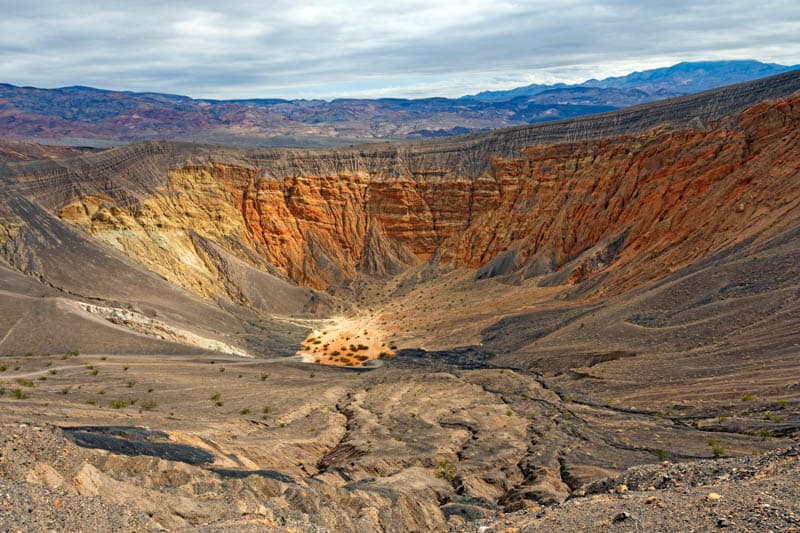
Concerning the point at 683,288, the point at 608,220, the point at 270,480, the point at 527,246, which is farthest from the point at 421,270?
the point at 270,480

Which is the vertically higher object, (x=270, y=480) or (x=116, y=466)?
(x=116, y=466)

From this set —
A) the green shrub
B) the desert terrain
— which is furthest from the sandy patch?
the green shrub

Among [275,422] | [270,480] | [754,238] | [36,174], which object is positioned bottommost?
[275,422]

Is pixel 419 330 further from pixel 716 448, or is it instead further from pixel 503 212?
pixel 716 448

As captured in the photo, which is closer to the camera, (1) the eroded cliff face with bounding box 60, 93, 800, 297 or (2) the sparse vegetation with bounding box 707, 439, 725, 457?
(2) the sparse vegetation with bounding box 707, 439, 725, 457

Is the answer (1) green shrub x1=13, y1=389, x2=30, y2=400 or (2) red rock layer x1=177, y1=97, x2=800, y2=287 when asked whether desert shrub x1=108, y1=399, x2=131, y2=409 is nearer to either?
(1) green shrub x1=13, y1=389, x2=30, y2=400

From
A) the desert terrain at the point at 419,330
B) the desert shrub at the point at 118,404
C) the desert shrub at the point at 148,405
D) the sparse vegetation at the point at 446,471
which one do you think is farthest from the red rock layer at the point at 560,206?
the desert shrub at the point at 118,404

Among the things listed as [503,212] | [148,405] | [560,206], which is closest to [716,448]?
[148,405]

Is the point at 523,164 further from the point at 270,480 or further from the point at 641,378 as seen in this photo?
the point at 270,480

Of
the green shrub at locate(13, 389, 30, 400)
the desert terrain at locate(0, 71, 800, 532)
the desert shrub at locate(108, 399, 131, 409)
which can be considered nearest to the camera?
the desert terrain at locate(0, 71, 800, 532)
